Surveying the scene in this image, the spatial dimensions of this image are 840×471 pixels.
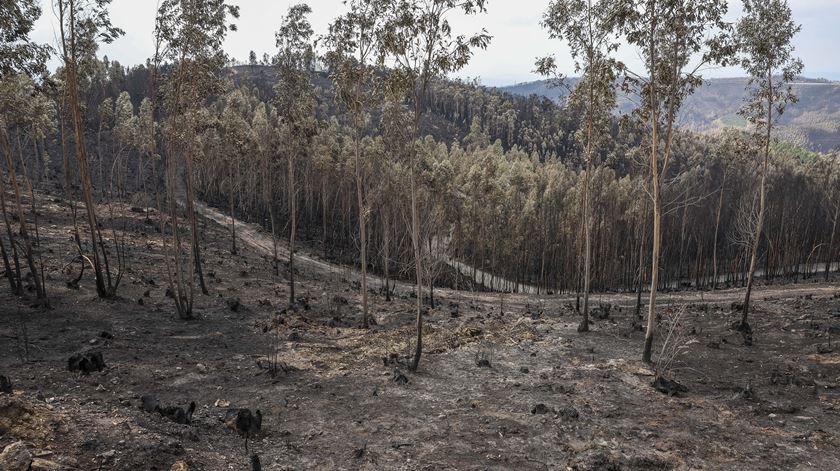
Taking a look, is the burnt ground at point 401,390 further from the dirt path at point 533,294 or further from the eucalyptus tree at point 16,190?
the dirt path at point 533,294

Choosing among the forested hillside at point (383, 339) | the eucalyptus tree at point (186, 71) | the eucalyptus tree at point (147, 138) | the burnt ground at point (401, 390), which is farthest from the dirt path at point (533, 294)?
the eucalyptus tree at point (186, 71)

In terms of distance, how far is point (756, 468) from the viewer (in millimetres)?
10016

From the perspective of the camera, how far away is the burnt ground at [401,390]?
394 inches

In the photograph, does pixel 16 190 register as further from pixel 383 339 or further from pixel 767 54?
pixel 767 54

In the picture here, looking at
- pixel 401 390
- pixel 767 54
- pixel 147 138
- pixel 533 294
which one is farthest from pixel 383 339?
pixel 147 138

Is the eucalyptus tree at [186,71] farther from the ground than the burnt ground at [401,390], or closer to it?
farther from the ground

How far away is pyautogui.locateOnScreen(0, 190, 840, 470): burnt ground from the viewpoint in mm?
10000

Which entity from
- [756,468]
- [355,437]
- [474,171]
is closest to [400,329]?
[355,437]

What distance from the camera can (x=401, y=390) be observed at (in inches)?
565

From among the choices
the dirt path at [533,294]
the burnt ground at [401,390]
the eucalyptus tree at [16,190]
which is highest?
the eucalyptus tree at [16,190]

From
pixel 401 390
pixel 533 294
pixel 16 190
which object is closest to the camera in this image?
pixel 401 390

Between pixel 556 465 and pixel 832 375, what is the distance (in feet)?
39.7

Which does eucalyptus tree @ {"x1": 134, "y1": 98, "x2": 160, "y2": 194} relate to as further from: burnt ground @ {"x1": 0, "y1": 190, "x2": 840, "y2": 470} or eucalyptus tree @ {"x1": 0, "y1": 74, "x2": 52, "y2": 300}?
burnt ground @ {"x1": 0, "y1": 190, "x2": 840, "y2": 470}

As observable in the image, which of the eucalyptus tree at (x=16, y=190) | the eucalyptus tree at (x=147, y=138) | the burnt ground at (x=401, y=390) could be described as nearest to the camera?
the burnt ground at (x=401, y=390)
